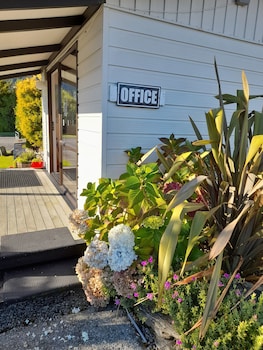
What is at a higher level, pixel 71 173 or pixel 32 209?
pixel 71 173

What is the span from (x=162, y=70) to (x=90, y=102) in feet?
2.70

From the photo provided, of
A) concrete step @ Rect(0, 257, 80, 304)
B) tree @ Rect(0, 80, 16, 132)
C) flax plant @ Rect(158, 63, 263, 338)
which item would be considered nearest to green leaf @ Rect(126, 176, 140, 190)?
flax plant @ Rect(158, 63, 263, 338)

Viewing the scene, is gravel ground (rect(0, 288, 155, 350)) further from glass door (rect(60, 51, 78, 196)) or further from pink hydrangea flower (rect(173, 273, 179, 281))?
glass door (rect(60, 51, 78, 196))

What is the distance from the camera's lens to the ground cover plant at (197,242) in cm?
130

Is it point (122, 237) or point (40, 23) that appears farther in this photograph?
point (40, 23)

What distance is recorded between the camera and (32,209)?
3.57 meters

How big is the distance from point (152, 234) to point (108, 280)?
0.50 m

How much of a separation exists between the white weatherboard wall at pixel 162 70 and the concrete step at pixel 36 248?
77 centimetres

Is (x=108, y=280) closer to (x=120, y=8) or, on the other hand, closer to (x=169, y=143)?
(x=169, y=143)

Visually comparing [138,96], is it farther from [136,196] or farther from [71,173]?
[71,173]

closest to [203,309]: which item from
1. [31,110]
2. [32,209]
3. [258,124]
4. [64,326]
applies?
[64,326]

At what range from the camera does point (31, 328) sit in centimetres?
187

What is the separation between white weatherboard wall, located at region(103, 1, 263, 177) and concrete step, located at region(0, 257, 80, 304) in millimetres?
990

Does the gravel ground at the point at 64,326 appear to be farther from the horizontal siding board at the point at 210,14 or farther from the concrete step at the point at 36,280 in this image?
the horizontal siding board at the point at 210,14
